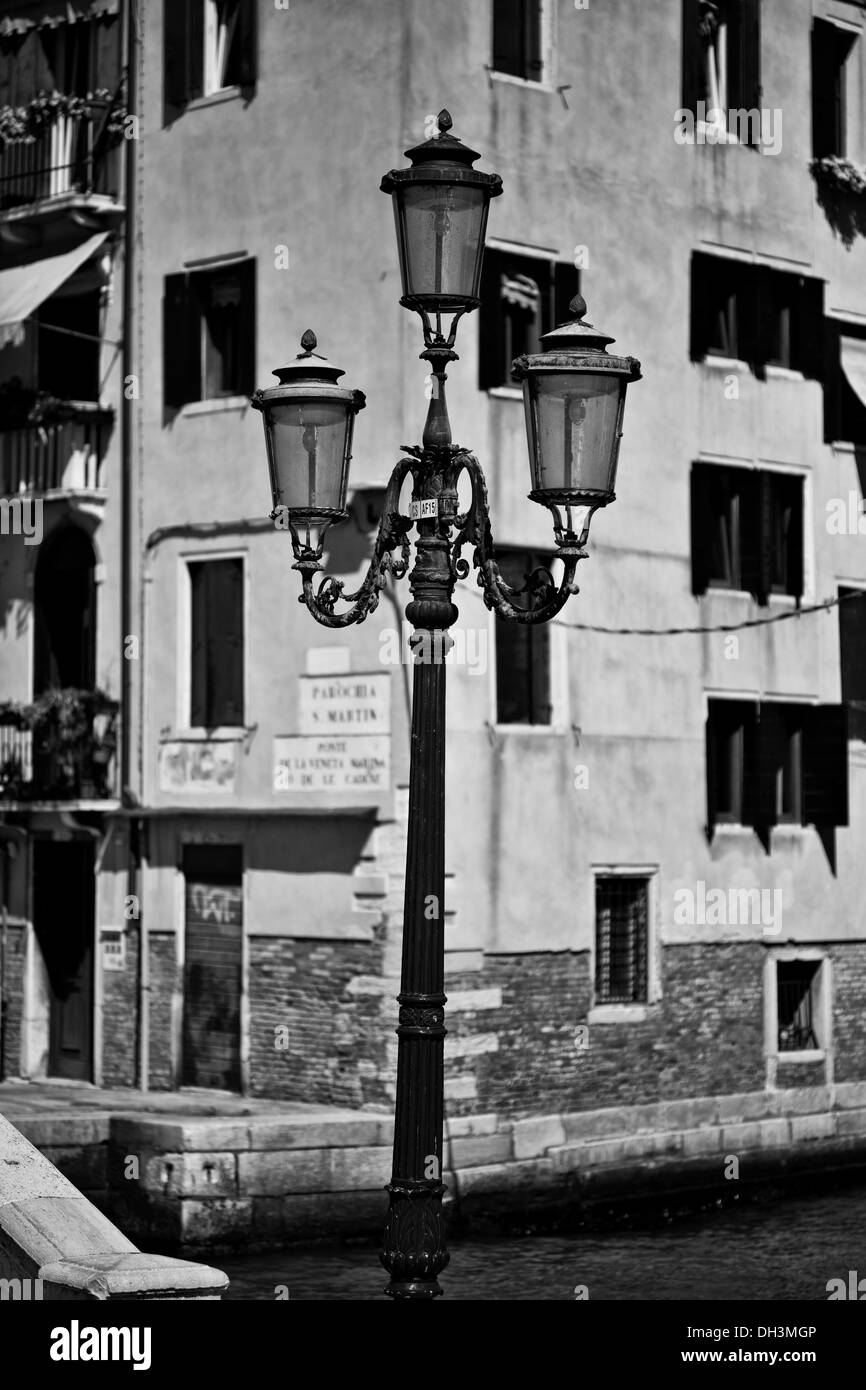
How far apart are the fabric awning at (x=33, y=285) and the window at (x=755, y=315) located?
547 cm

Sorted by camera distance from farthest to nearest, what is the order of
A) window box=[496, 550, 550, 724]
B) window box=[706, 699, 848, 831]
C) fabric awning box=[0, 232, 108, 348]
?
window box=[706, 699, 848, 831] < fabric awning box=[0, 232, 108, 348] < window box=[496, 550, 550, 724]

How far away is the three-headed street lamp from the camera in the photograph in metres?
8.98

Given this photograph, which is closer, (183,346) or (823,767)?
(183,346)

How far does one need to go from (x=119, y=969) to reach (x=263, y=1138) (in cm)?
386

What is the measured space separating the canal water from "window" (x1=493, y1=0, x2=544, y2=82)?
9682 millimetres

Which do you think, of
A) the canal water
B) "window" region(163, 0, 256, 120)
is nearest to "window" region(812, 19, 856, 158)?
"window" region(163, 0, 256, 120)

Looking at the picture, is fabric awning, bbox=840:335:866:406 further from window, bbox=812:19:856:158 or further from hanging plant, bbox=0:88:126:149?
hanging plant, bbox=0:88:126:149

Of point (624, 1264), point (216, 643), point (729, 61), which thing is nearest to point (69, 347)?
point (216, 643)

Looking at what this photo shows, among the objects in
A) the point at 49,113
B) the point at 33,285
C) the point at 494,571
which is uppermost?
the point at 49,113

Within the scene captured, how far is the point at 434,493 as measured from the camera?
30.5 ft

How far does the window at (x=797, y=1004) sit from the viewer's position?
928 inches

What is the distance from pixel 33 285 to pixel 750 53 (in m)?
6.89

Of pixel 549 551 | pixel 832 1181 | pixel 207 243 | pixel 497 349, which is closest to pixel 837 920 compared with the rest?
pixel 832 1181

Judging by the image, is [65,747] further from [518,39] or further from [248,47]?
[518,39]
